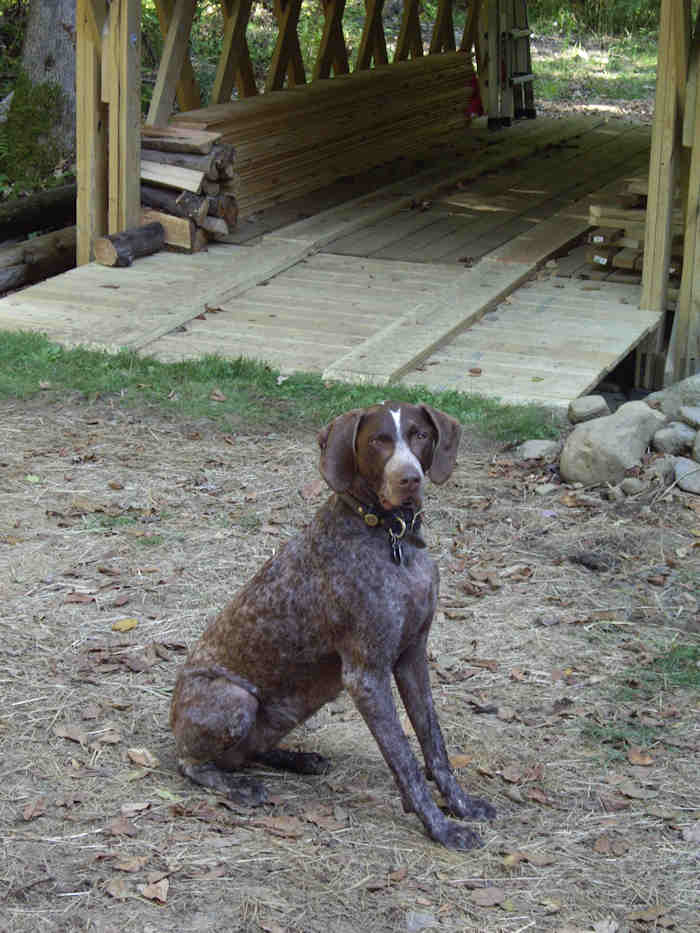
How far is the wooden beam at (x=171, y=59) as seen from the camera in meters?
11.8

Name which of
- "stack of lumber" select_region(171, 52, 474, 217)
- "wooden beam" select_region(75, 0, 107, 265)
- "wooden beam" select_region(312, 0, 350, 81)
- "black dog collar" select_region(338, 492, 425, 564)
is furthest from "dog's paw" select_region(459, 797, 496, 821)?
"wooden beam" select_region(312, 0, 350, 81)

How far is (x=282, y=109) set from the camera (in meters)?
13.4

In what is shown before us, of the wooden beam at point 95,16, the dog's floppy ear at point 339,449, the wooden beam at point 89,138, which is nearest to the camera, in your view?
the dog's floppy ear at point 339,449

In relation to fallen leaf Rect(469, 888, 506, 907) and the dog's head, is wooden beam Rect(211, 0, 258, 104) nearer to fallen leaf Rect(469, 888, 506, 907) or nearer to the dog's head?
the dog's head

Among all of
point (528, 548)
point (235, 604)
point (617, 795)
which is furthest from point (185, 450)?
point (617, 795)

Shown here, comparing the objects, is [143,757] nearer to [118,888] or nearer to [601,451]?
[118,888]

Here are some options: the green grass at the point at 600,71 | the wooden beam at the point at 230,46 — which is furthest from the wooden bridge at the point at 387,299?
the green grass at the point at 600,71

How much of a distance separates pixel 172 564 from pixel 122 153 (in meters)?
5.99

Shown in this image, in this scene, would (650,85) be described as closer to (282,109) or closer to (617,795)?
(282,109)

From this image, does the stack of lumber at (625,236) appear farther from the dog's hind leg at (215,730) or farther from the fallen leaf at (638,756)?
the dog's hind leg at (215,730)

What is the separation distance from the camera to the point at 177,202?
11500mm

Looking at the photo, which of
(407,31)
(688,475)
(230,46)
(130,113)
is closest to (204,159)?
(130,113)

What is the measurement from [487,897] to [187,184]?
8837 mm

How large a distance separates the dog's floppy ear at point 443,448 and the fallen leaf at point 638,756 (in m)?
1.44
